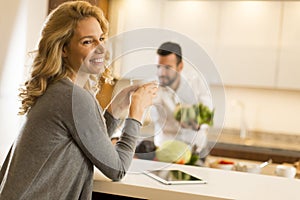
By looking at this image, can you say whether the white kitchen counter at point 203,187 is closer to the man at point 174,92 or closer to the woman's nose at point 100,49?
the man at point 174,92

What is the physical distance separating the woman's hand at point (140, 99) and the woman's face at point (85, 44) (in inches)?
4.1

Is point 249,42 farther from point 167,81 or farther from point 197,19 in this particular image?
point 167,81

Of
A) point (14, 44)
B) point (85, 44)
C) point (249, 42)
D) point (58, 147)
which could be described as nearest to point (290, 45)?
point (249, 42)

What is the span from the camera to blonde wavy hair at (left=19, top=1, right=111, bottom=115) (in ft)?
3.26

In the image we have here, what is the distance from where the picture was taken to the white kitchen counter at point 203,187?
969 mm

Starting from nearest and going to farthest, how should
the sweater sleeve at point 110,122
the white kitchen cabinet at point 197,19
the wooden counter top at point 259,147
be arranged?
the sweater sleeve at point 110,122, the wooden counter top at point 259,147, the white kitchen cabinet at point 197,19

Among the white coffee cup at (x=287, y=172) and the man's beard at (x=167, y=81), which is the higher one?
the man's beard at (x=167, y=81)

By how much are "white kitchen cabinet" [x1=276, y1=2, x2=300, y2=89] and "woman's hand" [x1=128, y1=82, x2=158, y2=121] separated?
283 cm

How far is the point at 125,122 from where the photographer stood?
1.03 meters

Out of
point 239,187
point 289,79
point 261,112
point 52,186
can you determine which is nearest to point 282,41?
point 289,79

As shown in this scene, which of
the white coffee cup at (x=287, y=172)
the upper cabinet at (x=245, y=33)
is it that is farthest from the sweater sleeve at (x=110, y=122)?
the upper cabinet at (x=245, y=33)

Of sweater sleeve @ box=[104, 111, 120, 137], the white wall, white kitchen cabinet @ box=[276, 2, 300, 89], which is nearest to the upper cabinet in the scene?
white kitchen cabinet @ box=[276, 2, 300, 89]

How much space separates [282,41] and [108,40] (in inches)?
115

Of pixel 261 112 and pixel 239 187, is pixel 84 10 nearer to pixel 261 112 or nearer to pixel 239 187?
pixel 239 187
